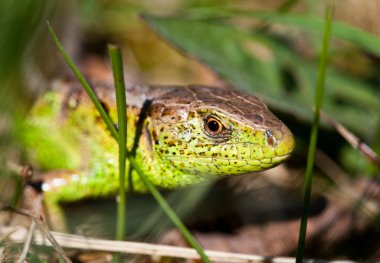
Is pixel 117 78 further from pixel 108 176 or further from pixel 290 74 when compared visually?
pixel 290 74

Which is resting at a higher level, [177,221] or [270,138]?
[270,138]

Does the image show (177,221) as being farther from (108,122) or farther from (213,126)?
(213,126)

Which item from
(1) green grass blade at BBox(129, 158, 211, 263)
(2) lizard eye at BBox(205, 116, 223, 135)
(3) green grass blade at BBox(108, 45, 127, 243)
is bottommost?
(1) green grass blade at BBox(129, 158, 211, 263)

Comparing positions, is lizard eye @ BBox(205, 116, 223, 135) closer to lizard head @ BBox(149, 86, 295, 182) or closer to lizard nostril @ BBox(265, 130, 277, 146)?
lizard head @ BBox(149, 86, 295, 182)

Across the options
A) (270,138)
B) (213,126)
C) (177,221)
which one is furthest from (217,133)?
(177,221)

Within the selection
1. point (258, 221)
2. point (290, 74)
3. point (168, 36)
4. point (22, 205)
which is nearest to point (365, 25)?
point (290, 74)

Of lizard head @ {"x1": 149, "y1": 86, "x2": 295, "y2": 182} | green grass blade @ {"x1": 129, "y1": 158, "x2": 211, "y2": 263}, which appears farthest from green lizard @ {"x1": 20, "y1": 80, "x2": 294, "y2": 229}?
green grass blade @ {"x1": 129, "y1": 158, "x2": 211, "y2": 263}

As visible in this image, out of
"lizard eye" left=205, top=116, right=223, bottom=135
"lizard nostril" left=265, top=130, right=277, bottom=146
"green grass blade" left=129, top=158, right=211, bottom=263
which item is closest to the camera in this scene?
"green grass blade" left=129, top=158, right=211, bottom=263
